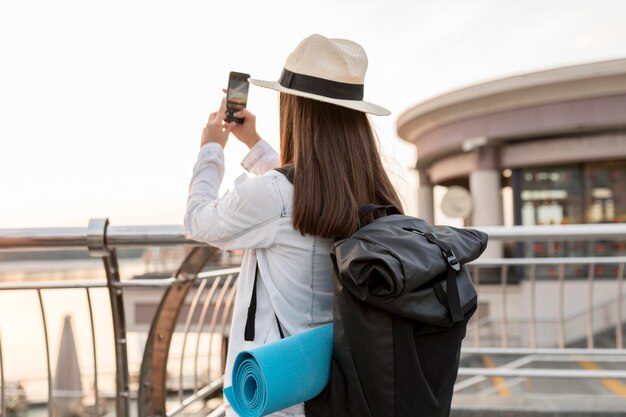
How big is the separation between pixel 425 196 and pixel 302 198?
18.3 m

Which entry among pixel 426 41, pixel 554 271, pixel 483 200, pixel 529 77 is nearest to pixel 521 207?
pixel 483 200

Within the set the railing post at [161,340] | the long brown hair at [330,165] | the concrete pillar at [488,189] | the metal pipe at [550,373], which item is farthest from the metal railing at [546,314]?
the long brown hair at [330,165]

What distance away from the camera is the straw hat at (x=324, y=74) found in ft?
4.95

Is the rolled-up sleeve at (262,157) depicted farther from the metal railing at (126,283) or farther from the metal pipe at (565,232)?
the metal pipe at (565,232)

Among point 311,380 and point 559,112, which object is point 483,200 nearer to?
point 559,112

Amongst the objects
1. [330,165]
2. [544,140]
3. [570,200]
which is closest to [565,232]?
[330,165]

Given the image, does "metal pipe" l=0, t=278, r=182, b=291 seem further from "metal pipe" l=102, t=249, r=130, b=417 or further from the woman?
the woman

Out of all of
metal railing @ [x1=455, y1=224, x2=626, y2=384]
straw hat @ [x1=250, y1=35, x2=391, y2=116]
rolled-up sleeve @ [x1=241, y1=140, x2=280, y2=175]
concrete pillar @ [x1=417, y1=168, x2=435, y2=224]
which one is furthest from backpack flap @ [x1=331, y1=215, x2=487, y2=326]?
concrete pillar @ [x1=417, y1=168, x2=435, y2=224]

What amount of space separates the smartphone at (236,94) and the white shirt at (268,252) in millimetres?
314

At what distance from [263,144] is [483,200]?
550 inches

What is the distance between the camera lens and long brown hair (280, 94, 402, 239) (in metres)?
1.44

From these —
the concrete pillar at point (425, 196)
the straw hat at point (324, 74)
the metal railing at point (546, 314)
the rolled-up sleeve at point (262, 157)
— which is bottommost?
the metal railing at point (546, 314)

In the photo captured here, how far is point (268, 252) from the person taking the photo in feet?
4.96

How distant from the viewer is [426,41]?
8.80 meters
